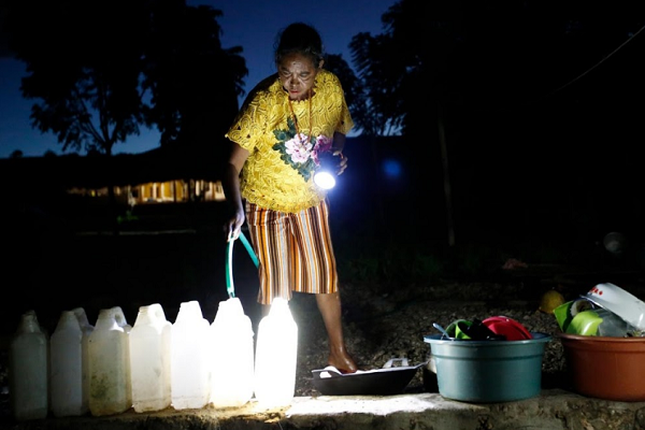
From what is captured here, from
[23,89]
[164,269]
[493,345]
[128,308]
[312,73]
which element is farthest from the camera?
[23,89]

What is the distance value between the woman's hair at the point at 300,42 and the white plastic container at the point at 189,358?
1359mm

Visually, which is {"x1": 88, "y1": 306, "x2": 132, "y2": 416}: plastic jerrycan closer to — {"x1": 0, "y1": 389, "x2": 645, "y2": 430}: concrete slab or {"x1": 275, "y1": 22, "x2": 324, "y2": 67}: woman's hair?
{"x1": 0, "y1": 389, "x2": 645, "y2": 430}: concrete slab

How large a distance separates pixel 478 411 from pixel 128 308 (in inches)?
199

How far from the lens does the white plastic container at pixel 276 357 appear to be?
2793 mm

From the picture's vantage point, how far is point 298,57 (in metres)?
3.11

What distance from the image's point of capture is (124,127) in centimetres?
2505

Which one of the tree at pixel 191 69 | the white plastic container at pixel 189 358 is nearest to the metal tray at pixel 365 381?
the white plastic container at pixel 189 358

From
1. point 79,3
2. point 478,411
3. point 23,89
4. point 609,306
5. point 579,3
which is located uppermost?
point 79,3

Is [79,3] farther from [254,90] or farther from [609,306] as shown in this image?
[609,306]

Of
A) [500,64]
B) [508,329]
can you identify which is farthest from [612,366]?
[500,64]

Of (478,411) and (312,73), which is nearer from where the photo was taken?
(478,411)

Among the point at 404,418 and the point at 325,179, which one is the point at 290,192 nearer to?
the point at 325,179

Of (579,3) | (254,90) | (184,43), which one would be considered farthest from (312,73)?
(184,43)

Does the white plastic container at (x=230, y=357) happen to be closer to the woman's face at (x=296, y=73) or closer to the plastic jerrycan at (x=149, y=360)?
the plastic jerrycan at (x=149, y=360)
